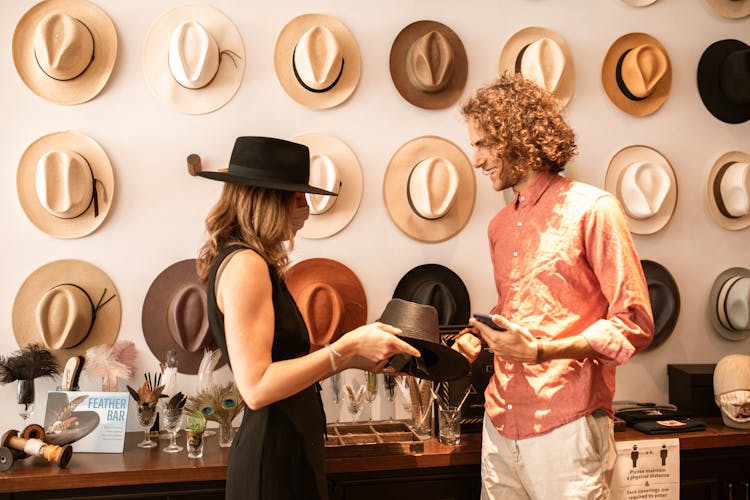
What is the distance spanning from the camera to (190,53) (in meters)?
2.93

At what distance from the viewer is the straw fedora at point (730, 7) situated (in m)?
3.56

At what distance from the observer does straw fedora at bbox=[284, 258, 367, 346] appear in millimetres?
2936

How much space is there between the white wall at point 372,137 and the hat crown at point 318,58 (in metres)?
0.15

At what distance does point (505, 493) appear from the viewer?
2.24 m

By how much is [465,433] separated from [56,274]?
198 cm

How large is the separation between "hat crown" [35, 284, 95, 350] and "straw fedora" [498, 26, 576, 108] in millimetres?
2335

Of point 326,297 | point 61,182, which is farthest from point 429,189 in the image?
point 61,182

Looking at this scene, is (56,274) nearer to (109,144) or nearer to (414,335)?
(109,144)

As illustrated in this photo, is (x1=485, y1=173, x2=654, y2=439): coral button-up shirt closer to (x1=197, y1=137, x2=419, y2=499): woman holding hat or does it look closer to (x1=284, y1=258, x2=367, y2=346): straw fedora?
(x1=197, y1=137, x2=419, y2=499): woman holding hat

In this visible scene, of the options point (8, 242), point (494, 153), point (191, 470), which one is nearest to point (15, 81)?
point (8, 242)

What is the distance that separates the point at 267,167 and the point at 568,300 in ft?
3.54

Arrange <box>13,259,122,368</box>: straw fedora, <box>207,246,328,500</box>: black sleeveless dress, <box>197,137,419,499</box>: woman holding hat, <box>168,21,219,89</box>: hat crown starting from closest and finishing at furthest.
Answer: <box>197,137,419,499</box>: woman holding hat, <box>207,246,328,500</box>: black sleeveless dress, <box>13,259,122,368</box>: straw fedora, <box>168,21,219,89</box>: hat crown

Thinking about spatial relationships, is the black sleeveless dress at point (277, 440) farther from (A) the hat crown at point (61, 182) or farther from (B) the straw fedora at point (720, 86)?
(B) the straw fedora at point (720, 86)

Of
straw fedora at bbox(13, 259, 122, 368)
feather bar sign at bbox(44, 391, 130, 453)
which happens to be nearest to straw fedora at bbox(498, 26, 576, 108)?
→ straw fedora at bbox(13, 259, 122, 368)
